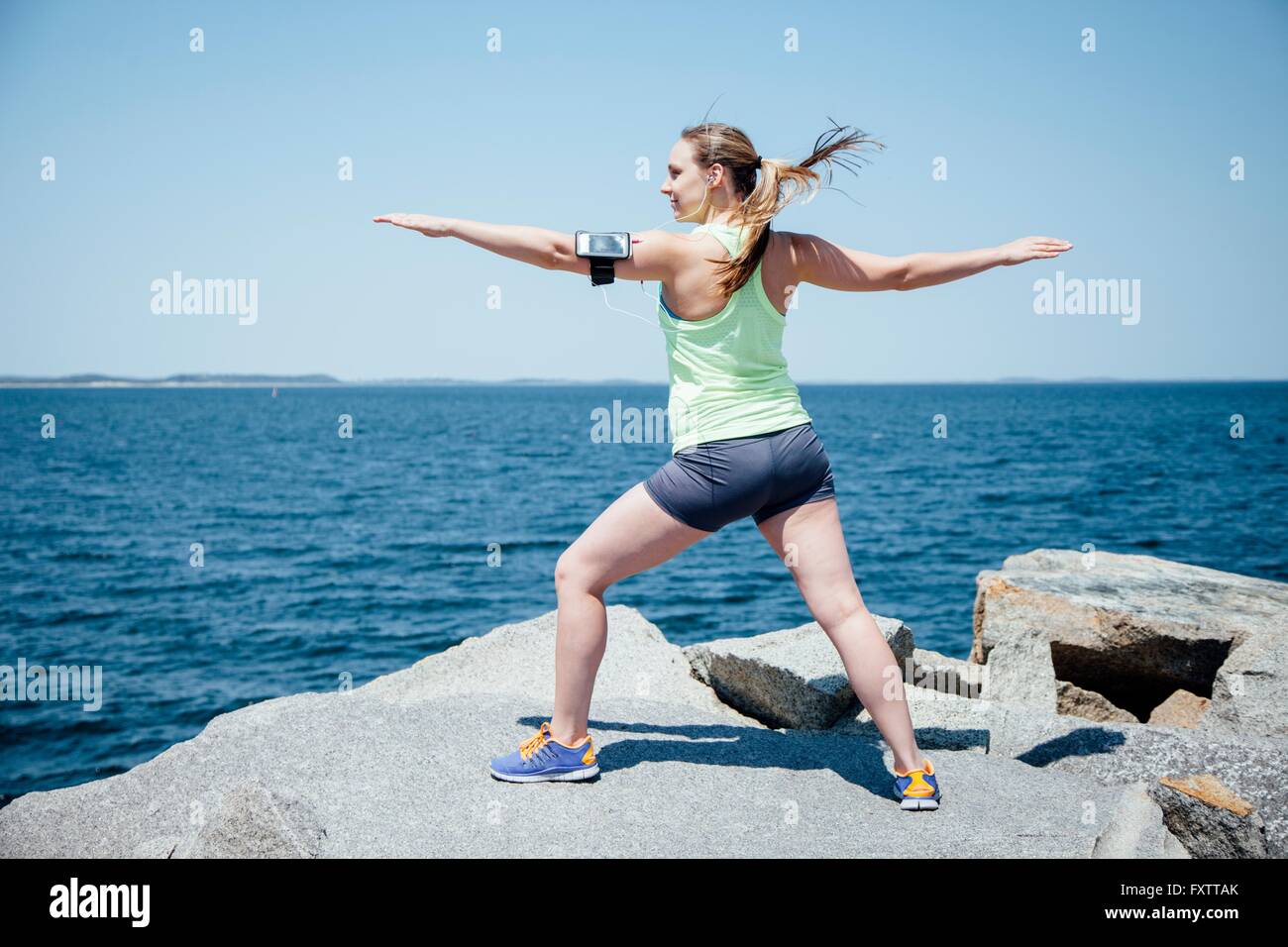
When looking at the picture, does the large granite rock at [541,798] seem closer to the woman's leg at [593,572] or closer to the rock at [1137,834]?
the rock at [1137,834]

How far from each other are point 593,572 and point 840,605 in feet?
3.16

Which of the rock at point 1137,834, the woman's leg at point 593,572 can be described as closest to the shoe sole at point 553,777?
the woman's leg at point 593,572

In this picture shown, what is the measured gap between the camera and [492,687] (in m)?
6.03

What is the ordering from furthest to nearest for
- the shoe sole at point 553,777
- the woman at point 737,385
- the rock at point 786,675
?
the rock at point 786,675
the shoe sole at point 553,777
the woman at point 737,385

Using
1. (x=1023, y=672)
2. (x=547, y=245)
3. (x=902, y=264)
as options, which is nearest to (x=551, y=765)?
(x=547, y=245)

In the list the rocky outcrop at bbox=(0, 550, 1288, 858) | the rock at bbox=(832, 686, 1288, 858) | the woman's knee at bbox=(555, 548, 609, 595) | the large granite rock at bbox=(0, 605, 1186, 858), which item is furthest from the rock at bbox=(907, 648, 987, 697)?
the woman's knee at bbox=(555, 548, 609, 595)

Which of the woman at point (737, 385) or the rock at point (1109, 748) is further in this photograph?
the rock at point (1109, 748)

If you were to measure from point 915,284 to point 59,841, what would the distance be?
13.4 feet

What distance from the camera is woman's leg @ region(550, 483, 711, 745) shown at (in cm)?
367

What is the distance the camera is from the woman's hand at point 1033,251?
377 centimetres

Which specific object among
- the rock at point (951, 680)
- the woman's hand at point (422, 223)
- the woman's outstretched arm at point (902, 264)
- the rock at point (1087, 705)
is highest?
the woman's hand at point (422, 223)

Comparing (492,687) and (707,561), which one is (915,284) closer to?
(492,687)

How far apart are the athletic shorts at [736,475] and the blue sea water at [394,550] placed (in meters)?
1.83
